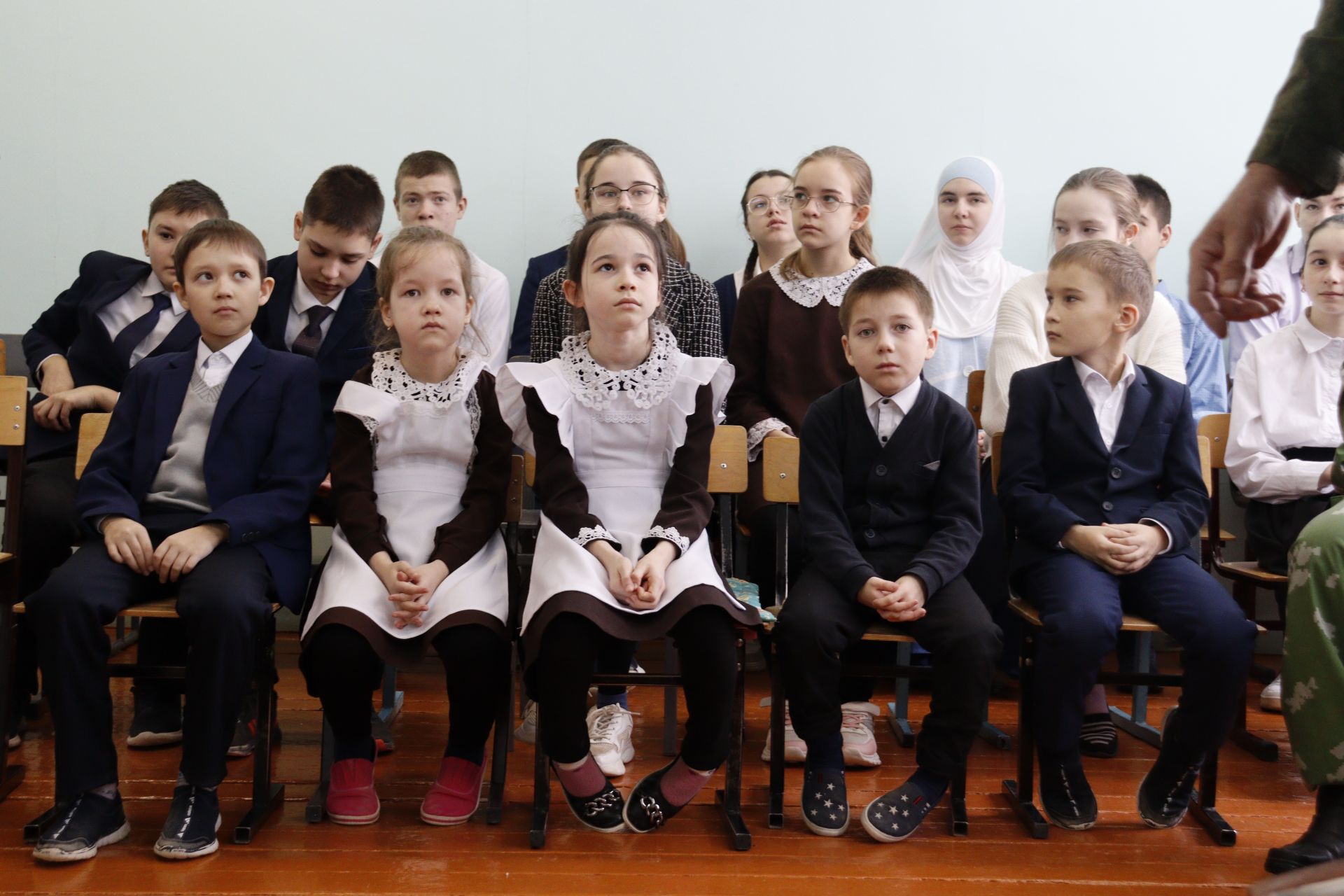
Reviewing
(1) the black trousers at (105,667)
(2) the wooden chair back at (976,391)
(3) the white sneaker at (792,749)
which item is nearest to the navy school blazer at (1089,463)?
(3) the white sneaker at (792,749)

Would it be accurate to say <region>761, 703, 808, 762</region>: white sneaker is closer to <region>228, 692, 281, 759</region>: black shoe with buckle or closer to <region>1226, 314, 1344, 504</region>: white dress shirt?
<region>228, 692, 281, 759</region>: black shoe with buckle

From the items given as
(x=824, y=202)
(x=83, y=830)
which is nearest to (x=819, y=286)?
(x=824, y=202)

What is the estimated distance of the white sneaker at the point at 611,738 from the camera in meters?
A: 2.50

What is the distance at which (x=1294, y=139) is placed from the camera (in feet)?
4.09

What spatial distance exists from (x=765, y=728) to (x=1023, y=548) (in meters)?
0.82

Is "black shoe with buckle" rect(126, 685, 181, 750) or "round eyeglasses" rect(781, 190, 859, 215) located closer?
"black shoe with buckle" rect(126, 685, 181, 750)

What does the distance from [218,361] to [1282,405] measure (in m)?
2.70

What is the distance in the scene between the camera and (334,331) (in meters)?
2.94

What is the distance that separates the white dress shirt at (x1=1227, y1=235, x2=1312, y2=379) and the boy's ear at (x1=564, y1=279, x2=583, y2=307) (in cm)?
248

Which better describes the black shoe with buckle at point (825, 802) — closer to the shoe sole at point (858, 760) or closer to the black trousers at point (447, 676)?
the shoe sole at point (858, 760)

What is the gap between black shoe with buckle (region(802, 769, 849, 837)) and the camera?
2.20 meters

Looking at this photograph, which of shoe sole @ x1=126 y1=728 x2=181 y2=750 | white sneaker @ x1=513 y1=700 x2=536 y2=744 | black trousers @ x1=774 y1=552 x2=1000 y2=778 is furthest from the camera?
white sneaker @ x1=513 y1=700 x2=536 y2=744

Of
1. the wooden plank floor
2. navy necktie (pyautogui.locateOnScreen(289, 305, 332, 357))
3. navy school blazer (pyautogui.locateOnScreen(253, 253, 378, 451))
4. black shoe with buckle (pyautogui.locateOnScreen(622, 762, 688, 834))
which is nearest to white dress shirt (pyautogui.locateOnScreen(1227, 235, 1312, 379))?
the wooden plank floor

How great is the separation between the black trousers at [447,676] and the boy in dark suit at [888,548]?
575 millimetres
